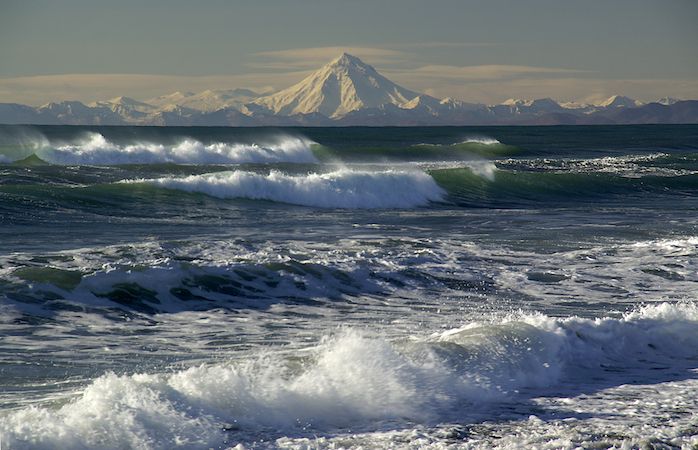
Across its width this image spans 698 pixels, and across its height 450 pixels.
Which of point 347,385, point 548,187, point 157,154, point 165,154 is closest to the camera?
point 347,385

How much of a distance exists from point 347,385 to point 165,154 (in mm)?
52656

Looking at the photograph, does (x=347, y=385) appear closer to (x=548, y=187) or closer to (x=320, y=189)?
(x=320, y=189)

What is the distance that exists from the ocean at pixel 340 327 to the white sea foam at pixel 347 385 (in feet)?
0.08

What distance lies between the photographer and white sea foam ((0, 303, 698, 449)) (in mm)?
7559

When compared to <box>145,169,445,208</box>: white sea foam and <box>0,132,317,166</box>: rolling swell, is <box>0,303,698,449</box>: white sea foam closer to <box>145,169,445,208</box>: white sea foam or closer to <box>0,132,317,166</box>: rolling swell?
<box>145,169,445,208</box>: white sea foam

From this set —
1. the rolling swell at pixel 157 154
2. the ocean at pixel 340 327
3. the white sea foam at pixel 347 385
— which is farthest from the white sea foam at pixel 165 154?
the white sea foam at pixel 347 385

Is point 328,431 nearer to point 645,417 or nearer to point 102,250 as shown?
point 645,417

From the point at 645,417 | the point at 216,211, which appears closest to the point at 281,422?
the point at 645,417

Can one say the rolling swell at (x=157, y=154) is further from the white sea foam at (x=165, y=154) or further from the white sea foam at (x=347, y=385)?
the white sea foam at (x=347, y=385)

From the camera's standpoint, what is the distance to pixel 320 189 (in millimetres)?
32938

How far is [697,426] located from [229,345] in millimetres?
5287

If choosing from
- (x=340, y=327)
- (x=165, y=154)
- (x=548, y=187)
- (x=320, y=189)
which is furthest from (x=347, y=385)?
(x=165, y=154)

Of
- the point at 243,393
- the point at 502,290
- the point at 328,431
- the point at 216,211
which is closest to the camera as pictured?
the point at 328,431

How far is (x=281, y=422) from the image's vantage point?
812 centimetres
